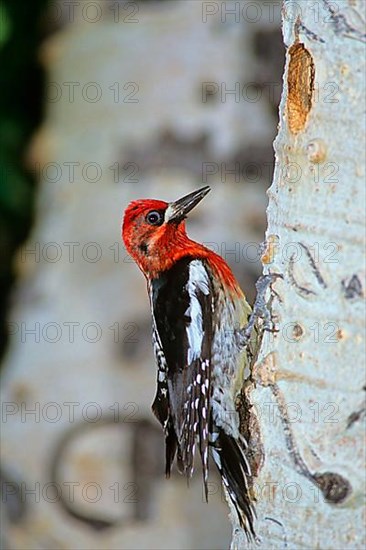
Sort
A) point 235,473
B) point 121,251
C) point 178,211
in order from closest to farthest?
point 235,473, point 178,211, point 121,251

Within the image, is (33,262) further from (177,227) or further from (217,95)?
(177,227)

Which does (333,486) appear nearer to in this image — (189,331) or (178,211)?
(189,331)

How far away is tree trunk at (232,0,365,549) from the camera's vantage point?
1491mm

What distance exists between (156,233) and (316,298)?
2.53 feet

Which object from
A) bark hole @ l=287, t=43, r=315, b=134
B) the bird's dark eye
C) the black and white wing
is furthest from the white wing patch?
bark hole @ l=287, t=43, r=315, b=134

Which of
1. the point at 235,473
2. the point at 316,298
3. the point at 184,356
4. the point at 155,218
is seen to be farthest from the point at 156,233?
the point at 316,298

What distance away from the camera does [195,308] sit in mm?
2201

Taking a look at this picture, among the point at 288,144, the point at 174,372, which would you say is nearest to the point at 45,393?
the point at 174,372

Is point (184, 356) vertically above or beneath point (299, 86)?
beneath

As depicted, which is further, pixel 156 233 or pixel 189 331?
pixel 156 233

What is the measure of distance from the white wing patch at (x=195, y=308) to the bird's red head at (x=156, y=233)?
0.06 metres

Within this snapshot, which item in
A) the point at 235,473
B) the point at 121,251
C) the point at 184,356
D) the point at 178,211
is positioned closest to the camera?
the point at 235,473

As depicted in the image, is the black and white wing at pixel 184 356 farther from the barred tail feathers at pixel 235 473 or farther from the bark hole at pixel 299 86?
the bark hole at pixel 299 86

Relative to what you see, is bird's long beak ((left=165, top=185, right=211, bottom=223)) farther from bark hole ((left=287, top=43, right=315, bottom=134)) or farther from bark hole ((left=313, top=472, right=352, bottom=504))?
bark hole ((left=313, top=472, right=352, bottom=504))
